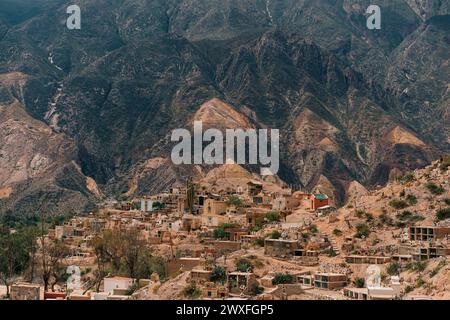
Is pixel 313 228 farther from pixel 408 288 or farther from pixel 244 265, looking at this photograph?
pixel 408 288

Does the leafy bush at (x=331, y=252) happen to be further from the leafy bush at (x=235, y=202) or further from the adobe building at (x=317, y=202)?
the leafy bush at (x=235, y=202)

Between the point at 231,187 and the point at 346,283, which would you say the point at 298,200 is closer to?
the point at 231,187

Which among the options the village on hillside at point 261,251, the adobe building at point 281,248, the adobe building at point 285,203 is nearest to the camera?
the village on hillside at point 261,251

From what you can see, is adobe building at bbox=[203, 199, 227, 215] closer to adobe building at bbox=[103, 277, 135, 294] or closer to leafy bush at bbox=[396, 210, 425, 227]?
leafy bush at bbox=[396, 210, 425, 227]

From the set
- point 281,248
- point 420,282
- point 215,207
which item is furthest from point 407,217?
point 215,207

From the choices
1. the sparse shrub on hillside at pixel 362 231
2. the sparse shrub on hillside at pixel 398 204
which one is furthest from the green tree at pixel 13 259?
the sparse shrub on hillside at pixel 398 204

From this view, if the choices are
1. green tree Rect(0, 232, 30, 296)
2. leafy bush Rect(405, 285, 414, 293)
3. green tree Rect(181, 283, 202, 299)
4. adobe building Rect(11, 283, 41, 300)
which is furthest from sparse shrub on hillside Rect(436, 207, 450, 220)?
green tree Rect(0, 232, 30, 296)
